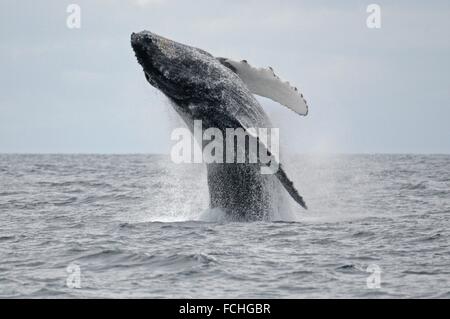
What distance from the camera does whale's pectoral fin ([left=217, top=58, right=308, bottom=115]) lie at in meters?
12.9

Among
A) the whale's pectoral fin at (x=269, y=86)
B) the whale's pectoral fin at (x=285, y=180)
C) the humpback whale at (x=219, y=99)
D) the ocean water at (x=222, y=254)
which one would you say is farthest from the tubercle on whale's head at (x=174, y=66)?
the ocean water at (x=222, y=254)

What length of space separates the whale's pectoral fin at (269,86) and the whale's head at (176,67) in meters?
1.05

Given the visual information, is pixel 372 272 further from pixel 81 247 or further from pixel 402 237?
pixel 81 247

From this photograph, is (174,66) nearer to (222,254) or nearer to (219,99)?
(219,99)

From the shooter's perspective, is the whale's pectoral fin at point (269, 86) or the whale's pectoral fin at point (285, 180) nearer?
the whale's pectoral fin at point (285, 180)

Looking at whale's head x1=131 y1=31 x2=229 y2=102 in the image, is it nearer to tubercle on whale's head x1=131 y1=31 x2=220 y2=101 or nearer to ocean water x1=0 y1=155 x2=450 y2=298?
tubercle on whale's head x1=131 y1=31 x2=220 y2=101

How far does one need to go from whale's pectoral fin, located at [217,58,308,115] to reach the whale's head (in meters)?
1.05

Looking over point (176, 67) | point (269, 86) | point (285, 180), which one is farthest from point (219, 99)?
point (269, 86)

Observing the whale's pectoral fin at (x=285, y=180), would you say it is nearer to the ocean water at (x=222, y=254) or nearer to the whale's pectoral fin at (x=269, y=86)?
the ocean water at (x=222, y=254)

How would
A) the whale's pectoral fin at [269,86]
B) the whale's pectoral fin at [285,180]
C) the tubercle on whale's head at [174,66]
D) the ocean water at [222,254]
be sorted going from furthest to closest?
the whale's pectoral fin at [269,86], the tubercle on whale's head at [174,66], the whale's pectoral fin at [285,180], the ocean water at [222,254]

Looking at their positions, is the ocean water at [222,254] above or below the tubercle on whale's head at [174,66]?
below

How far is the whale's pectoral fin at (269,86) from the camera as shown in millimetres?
12909

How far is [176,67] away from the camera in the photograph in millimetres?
11594
